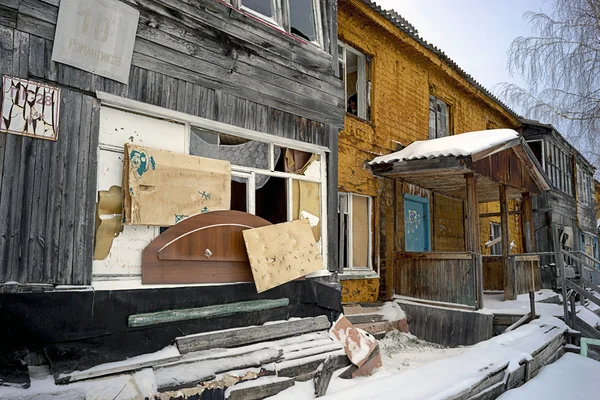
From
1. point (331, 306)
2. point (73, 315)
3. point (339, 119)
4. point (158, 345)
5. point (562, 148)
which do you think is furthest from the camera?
point (562, 148)

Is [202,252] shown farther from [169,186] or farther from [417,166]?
[417,166]

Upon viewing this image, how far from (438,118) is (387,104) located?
10.2ft

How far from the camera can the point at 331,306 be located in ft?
21.2

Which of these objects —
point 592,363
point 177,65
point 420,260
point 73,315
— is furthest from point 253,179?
point 592,363

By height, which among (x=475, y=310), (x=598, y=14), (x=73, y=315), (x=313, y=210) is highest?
(x=598, y=14)

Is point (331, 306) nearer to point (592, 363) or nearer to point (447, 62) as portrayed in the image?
point (592, 363)

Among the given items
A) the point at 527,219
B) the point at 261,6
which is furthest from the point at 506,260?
the point at 261,6

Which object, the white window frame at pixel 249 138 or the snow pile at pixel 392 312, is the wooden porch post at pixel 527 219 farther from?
the white window frame at pixel 249 138

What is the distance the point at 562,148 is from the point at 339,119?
1745 cm

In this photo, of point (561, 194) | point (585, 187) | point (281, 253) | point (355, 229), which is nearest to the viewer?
point (281, 253)

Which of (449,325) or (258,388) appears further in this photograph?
(449,325)

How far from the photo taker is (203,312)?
4863 millimetres

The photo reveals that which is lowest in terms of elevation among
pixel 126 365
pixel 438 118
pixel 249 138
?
pixel 126 365

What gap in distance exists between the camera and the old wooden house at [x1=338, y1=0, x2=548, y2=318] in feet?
30.3
